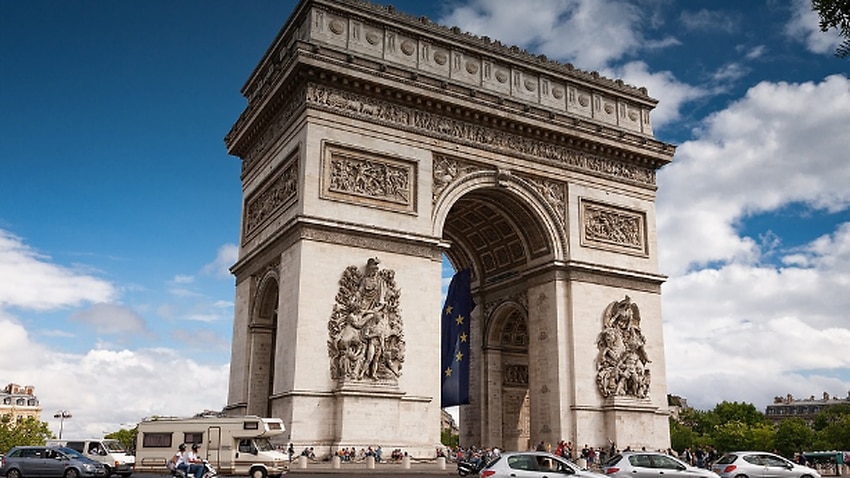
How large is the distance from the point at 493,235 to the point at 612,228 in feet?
16.8

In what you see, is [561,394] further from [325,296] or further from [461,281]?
[325,296]

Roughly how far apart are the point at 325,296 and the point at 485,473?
1232 cm

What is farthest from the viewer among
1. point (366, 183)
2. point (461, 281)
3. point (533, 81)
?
point (461, 281)

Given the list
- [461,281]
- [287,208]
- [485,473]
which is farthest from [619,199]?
[485,473]

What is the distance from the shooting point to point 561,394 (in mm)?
30969

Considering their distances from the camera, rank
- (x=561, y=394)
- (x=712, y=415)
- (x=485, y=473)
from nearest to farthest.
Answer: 1. (x=485, y=473)
2. (x=561, y=394)
3. (x=712, y=415)

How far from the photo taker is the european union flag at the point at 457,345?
3503 centimetres

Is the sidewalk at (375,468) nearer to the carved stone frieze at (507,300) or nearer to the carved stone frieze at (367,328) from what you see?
the carved stone frieze at (367,328)

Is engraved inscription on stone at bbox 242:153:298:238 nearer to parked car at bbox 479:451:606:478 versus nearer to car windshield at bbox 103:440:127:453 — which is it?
car windshield at bbox 103:440:127:453

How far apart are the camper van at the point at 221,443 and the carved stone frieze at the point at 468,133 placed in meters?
11.3

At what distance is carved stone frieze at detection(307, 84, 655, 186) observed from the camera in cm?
2906

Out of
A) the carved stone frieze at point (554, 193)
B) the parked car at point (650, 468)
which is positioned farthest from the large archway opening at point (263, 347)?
the parked car at point (650, 468)

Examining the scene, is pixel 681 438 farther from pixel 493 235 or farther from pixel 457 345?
pixel 493 235

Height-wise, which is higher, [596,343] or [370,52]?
[370,52]
